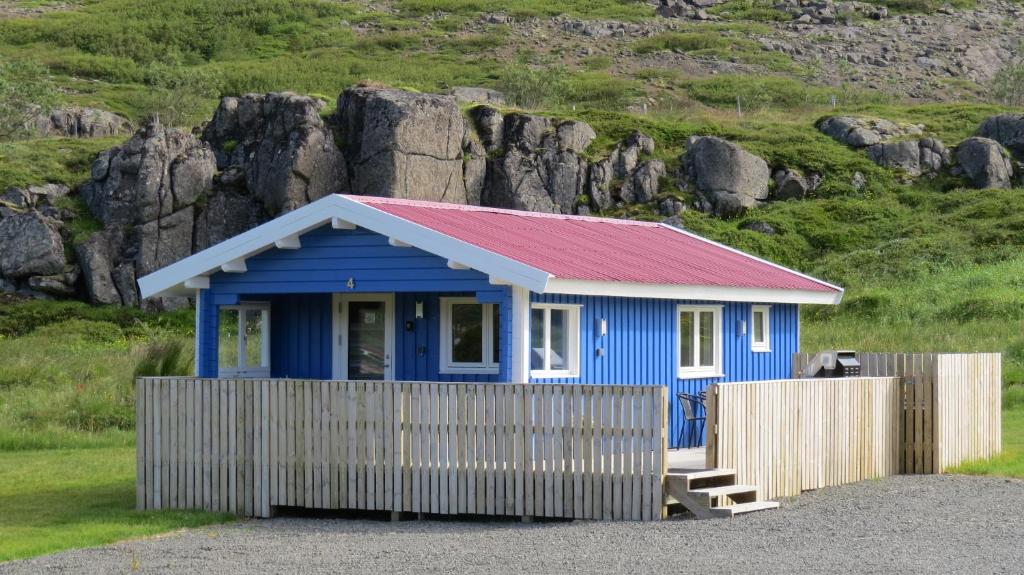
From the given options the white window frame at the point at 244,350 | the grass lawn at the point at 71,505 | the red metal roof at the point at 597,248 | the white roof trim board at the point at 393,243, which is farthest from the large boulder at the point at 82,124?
the white roof trim board at the point at 393,243

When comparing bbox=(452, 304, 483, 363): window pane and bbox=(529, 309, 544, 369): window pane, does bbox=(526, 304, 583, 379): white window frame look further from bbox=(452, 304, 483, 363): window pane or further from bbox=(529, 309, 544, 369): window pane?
bbox=(452, 304, 483, 363): window pane

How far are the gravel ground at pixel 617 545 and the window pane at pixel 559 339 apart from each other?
302cm

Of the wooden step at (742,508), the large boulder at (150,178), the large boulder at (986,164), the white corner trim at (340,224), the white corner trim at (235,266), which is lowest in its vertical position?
the wooden step at (742,508)

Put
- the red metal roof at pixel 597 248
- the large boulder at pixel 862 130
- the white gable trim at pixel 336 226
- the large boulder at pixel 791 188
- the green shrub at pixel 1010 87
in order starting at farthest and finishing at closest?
the green shrub at pixel 1010 87 → the large boulder at pixel 862 130 → the large boulder at pixel 791 188 → the red metal roof at pixel 597 248 → the white gable trim at pixel 336 226

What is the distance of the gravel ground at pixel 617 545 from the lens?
12.0 metres

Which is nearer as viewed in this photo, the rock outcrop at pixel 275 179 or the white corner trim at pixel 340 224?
the white corner trim at pixel 340 224

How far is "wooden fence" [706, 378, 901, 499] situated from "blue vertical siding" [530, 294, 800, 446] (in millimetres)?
1531

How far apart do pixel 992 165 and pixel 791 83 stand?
3486cm

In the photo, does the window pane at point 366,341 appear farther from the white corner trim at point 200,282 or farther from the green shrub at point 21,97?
the green shrub at point 21,97

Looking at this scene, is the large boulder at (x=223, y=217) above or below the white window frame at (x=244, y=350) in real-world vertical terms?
above

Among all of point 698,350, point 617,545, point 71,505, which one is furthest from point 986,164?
point 617,545

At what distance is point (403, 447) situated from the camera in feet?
49.9

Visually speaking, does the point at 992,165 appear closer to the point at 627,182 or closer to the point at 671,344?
the point at 627,182

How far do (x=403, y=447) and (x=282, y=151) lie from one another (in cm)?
3305
